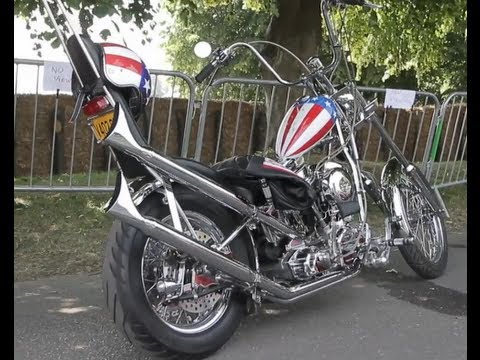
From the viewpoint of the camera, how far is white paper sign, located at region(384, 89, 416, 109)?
6.38 meters

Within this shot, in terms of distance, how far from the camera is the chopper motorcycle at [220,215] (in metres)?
2.78

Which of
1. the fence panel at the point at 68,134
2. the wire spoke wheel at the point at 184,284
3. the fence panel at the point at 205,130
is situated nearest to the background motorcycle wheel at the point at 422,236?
the fence panel at the point at 205,130

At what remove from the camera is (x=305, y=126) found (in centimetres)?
344

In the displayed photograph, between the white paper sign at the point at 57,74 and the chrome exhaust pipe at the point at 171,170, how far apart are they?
248 cm

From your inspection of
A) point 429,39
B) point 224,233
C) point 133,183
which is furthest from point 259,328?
point 429,39

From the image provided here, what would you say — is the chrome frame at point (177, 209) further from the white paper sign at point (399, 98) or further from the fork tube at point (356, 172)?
the white paper sign at point (399, 98)

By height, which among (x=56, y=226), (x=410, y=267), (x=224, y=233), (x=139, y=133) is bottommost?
(x=56, y=226)

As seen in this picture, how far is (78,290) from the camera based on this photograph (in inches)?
156

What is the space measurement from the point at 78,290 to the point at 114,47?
6.05 ft

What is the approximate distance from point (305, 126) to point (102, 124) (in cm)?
119

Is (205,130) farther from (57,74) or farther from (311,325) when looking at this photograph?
(311,325)
